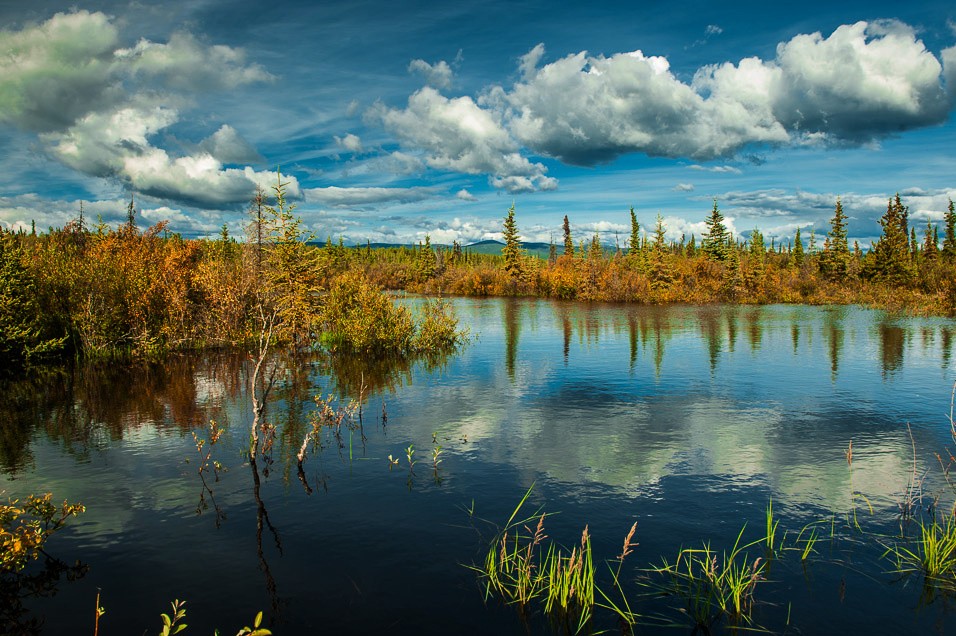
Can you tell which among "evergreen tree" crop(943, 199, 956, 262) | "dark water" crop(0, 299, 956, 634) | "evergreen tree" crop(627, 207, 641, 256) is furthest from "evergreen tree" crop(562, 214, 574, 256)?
"dark water" crop(0, 299, 956, 634)

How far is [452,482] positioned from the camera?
14.8m

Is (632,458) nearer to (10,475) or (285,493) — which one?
(285,493)

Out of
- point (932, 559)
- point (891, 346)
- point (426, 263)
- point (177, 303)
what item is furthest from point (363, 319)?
point (426, 263)

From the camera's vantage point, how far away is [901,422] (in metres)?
19.4

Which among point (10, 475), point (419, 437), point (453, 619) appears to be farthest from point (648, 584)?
point (10, 475)

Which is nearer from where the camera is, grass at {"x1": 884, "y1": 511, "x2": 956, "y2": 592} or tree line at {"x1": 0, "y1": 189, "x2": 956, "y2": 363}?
grass at {"x1": 884, "y1": 511, "x2": 956, "y2": 592}

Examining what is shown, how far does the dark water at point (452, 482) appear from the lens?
379 inches

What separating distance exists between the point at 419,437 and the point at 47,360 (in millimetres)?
28385

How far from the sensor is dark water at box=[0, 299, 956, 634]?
962cm

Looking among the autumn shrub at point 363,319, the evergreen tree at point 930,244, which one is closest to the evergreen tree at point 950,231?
the evergreen tree at point 930,244

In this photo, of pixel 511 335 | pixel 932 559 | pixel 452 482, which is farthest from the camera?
pixel 511 335

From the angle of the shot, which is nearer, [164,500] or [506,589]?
[506,589]

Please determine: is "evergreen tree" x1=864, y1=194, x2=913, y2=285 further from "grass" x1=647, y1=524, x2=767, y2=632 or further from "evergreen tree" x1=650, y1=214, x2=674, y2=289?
"grass" x1=647, y1=524, x2=767, y2=632

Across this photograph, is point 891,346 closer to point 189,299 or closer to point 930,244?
point 189,299
